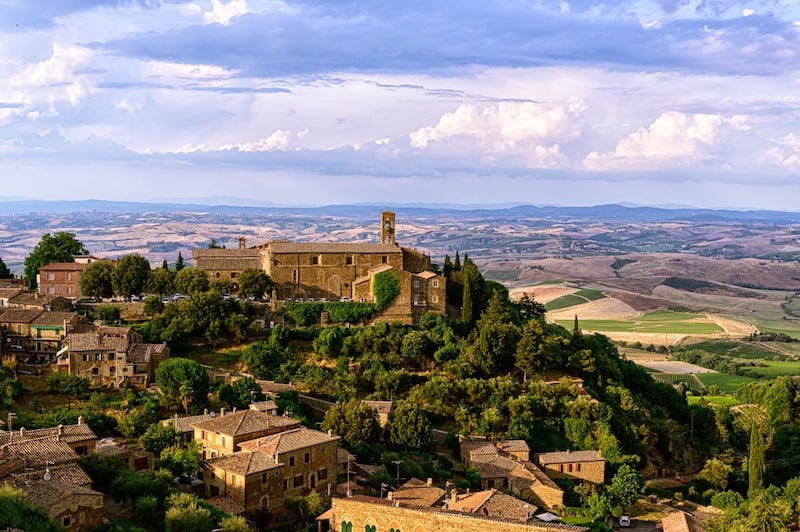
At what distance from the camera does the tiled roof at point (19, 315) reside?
1796 inches

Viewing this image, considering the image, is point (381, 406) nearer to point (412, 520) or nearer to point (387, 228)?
point (412, 520)

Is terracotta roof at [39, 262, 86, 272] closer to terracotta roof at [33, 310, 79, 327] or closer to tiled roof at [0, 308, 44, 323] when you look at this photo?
tiled roof at [0, 308, 44, 323]

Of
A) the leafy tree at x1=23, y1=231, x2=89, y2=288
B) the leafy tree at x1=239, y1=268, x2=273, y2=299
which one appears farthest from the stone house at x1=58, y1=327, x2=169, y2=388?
the leafy tree at x1=23, y1=231, x2=89, y2=288

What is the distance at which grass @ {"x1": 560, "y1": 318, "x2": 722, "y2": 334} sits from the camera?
117m

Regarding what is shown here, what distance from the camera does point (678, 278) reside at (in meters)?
184

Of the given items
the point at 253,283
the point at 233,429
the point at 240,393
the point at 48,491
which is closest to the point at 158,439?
the point at 233,429

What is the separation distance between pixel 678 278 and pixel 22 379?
162499 mm

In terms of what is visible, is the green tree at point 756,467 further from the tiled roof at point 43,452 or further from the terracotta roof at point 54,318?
the terracotta roof at point 54,318

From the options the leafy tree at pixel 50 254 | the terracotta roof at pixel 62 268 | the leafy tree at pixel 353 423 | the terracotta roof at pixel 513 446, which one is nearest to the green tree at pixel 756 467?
the terracotta roof at pixel 513 446

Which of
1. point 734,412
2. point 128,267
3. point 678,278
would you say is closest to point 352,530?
point 128,267

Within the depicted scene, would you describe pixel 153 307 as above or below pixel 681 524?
above

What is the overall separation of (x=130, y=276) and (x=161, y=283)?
6.35ft

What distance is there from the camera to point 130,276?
5338 centimetres

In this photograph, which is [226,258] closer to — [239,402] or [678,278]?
[239,402]
